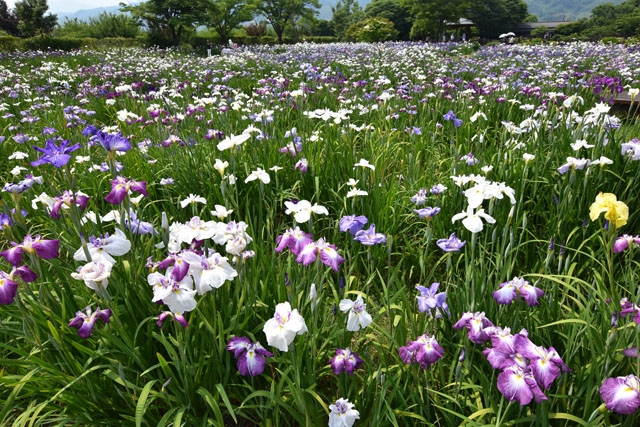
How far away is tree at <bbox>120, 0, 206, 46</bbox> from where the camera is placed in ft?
96.3

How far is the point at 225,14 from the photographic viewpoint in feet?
109

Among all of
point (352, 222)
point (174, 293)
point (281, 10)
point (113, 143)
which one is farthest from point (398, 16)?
point (174, 293)

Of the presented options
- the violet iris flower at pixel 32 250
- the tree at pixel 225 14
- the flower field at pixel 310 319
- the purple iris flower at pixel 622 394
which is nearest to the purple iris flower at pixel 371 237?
the flower field at pixel 310 319

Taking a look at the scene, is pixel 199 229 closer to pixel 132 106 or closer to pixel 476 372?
pixel 476 372

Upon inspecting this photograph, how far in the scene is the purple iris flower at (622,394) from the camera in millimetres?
1145

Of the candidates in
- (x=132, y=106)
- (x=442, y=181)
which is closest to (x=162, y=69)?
(x=132, y=106)

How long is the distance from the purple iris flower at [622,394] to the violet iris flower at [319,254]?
0.99 meters

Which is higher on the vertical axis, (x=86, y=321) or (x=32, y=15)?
(x=32, y=15)

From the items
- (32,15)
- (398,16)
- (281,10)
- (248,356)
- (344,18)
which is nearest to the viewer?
(248,356)

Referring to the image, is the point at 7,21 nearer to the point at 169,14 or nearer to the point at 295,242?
the point at 169,14

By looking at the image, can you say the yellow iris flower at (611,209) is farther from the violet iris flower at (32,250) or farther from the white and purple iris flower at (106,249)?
the violet iris flower at (32,250)

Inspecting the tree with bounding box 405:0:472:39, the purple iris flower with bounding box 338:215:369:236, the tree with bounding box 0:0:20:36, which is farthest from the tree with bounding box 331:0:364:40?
the purple iris flower with bounding box 338:215:369:236

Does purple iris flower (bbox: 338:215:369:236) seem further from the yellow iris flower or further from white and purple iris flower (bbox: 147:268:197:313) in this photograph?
the yellow iris flower

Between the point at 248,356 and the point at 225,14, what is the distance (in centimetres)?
3754
